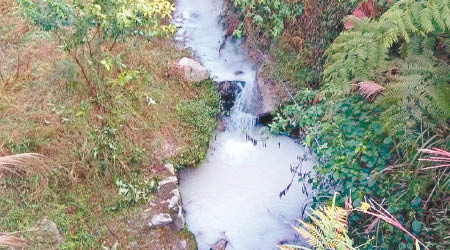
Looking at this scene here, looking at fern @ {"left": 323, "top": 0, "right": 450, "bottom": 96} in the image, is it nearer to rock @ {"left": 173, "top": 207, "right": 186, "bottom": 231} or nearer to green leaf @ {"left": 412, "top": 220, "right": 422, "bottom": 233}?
green leaf @ {"left": 412, "top": 220, "right": 422, "bottom": 233}

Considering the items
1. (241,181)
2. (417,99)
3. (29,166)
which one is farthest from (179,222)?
(417,99)

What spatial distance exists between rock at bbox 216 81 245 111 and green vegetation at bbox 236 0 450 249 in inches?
72.4

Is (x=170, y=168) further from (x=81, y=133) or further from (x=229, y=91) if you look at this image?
(x=229, y=91)

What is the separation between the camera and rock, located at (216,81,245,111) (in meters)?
6.01

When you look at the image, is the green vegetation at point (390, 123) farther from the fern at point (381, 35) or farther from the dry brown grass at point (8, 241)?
the dry brown grass at point (8, 241)

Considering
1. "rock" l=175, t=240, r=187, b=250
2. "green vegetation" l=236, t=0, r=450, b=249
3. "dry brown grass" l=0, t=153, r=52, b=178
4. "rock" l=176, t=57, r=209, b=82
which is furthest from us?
"rock" l=176, t=57, r=209, b=82

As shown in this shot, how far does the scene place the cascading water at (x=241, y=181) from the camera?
15.5 feet

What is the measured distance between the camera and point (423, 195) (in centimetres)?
330

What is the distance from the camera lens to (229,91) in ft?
19.9

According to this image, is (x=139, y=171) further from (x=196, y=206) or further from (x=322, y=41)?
(x=322, y=41)

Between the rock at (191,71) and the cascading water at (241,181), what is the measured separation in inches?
8.6

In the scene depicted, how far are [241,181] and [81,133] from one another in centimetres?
198

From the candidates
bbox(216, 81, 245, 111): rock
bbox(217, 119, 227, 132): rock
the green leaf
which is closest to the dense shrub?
the green leaf

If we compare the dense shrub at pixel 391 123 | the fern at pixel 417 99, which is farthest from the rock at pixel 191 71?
the fern at pixel 417 99
